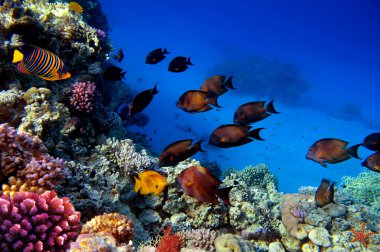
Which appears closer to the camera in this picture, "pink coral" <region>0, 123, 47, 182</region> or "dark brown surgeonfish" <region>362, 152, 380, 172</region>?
"pink coral" <region>0, 123, 47, 182</region>

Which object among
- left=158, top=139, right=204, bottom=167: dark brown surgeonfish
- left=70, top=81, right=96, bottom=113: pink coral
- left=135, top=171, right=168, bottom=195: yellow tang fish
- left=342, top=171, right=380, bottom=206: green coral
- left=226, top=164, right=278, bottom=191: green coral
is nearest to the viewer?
left=158, top=139, right=204, bottom=167: dark brown surgeonfish

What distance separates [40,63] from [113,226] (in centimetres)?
225

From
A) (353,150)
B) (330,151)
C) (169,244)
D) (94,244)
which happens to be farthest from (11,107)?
(353,150)

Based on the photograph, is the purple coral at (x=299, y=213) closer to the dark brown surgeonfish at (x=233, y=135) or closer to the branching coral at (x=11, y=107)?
the dark brown surgeonfish at (x=233, y=135)

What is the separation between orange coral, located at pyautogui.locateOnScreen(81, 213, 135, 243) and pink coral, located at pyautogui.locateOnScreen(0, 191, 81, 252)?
0.26 meters

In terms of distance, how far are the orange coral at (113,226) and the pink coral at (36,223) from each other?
10.3 inches

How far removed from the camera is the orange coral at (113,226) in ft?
9.82

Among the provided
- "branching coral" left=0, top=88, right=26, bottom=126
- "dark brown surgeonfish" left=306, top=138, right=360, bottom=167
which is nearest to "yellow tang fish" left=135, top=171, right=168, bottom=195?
"branching coral" left=0, top=88, right=26, bottom=126

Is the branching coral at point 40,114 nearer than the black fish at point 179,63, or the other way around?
the branching coral at point 40,114

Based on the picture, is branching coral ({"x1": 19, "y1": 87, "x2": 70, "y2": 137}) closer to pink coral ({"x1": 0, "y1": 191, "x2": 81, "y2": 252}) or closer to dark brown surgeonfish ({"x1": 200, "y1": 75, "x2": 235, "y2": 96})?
pink coral ({"x1": 0, "y1": 191, "x2": 81, "y2": 252})

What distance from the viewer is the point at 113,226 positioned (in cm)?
307

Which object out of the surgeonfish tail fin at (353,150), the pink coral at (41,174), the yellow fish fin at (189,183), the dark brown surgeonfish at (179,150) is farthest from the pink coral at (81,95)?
the surgeonfish tail fin at (353,150)

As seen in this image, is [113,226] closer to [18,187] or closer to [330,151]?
[18,187]

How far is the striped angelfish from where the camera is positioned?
344 cm
